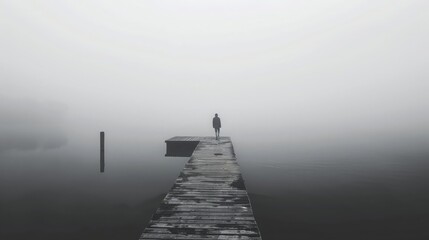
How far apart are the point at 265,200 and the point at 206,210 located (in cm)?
806

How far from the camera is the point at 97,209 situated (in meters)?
12.3

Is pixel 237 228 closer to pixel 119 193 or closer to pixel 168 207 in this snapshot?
pixel 168 207

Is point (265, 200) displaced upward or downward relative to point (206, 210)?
downward

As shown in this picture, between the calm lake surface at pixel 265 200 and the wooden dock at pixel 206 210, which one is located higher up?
the wooden dock at pixel 206 210

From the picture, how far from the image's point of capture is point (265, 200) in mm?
13727

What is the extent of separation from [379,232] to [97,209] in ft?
36.0

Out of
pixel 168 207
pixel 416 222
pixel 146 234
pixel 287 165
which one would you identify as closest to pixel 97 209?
pixel 168 207

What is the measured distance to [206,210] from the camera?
6344mm

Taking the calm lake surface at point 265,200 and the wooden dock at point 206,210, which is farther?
the calm lake surface at point 265,200

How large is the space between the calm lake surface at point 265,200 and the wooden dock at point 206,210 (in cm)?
299

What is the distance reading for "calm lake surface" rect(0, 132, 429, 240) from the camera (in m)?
10.1

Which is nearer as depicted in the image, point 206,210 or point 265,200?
point 206,210

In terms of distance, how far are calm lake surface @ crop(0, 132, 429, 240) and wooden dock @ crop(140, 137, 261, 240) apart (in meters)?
2.99

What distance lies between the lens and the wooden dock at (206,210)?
17.2 feet
